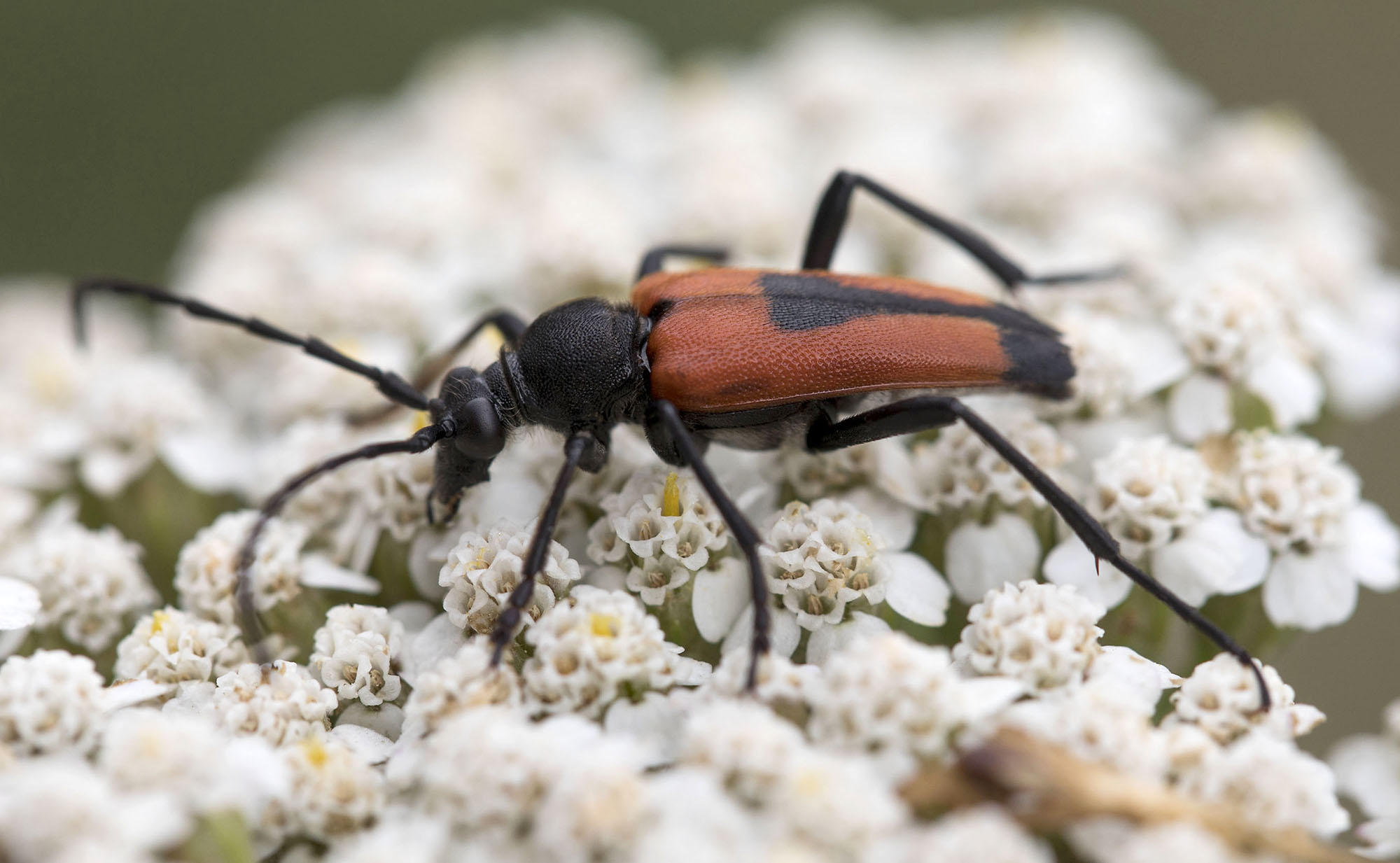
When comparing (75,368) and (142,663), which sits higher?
(75,368)

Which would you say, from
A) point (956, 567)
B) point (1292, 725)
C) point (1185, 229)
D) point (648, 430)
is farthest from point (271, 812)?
point (1185, 229)

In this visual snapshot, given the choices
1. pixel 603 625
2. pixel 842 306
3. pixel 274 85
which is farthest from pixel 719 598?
pixel 274 85

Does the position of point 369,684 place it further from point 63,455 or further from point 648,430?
point 63,455

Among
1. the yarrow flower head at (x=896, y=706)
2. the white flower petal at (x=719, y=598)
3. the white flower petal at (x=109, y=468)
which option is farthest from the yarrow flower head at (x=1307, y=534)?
the white flower petal at (x=109, y=468)

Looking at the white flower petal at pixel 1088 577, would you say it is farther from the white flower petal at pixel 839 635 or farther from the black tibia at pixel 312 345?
the black tibia at pixel 312 345

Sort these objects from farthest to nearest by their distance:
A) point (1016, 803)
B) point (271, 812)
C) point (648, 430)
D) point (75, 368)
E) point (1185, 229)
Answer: point (1185, 229)
point (75, 368)
point (648, 430)
point (271, 812)
point (1016, 803)

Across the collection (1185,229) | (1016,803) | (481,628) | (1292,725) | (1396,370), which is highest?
(1185,229)
